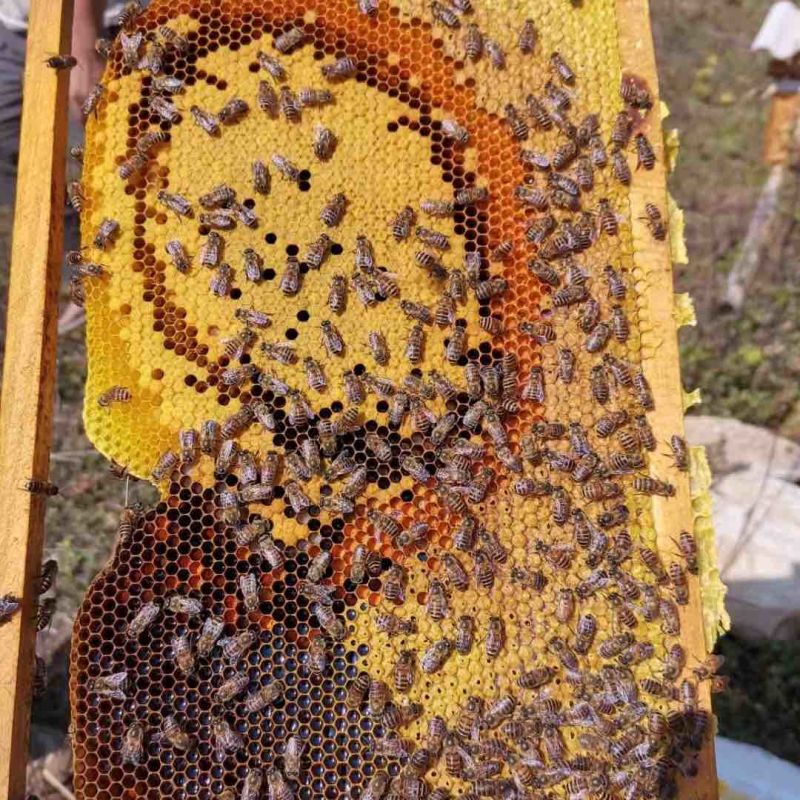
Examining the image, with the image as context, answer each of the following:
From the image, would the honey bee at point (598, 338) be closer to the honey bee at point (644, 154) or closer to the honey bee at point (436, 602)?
the honey bee at point (644, 154)

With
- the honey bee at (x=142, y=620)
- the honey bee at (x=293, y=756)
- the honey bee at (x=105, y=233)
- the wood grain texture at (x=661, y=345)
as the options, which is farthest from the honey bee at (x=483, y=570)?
the honey bee at (x=105, y=233)

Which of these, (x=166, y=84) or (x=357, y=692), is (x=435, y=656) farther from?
(x=166, y=84)

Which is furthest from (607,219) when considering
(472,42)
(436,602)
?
(436,602)

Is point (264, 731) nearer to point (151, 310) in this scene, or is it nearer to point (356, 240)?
point (151, 310)

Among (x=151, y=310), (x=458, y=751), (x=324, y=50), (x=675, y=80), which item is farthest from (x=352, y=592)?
(x=675, y=80)

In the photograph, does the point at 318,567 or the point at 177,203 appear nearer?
the point at 318,567
